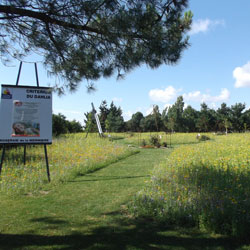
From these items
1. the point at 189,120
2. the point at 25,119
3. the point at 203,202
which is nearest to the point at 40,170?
the point at 25,119

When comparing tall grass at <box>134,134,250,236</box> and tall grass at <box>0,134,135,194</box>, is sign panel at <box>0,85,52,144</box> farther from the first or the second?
tall grass at <box>134,134,250,236</box>


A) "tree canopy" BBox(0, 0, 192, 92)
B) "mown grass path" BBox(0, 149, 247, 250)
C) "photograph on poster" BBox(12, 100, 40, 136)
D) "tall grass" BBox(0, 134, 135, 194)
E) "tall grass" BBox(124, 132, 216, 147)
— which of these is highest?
"tree canopy" BBox(0, 0, 192, 92)

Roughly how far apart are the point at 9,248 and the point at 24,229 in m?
0.56

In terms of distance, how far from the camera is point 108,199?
466 cm

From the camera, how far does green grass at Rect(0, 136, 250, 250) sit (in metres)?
2.83

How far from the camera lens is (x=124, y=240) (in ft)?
9.70

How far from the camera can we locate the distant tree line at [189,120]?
114 feet

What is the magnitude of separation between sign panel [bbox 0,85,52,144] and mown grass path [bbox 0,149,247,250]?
1.51 meters

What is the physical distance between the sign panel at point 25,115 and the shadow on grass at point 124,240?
3.17 meters

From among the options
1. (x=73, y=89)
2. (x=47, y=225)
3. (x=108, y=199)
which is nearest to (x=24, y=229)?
(x=47, y=225)

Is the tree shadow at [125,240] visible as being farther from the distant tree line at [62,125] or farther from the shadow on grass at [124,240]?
the distant tree line at [62,125]

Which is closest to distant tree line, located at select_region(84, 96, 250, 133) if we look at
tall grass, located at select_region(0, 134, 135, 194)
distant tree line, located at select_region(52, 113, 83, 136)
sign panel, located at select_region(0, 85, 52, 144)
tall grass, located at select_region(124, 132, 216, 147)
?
distant tree line, located at select_region(52, 113, 83, 136)

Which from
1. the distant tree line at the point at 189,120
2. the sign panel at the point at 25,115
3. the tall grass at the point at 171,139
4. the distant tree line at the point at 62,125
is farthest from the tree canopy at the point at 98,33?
the distant tree line at the point at 189,120

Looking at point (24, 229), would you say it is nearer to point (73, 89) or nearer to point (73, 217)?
point (73, 217)
